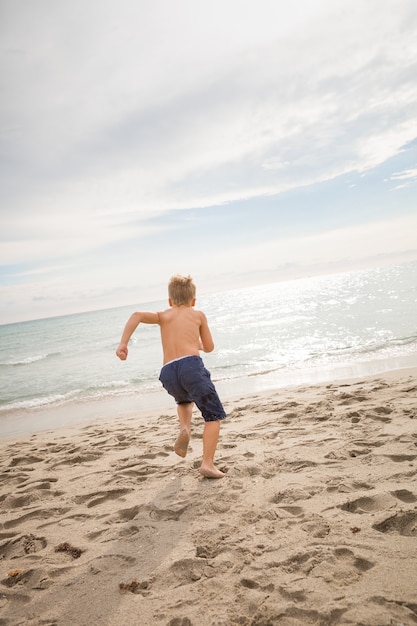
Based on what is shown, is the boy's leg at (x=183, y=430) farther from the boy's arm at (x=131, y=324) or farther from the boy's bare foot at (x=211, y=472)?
the boy's arm at (x=131, y=324)

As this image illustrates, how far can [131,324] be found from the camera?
3531 mm

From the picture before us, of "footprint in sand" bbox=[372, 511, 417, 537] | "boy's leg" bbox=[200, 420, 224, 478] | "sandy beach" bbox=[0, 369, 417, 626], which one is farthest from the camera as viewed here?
"boy's leg" bbox=[200, 420, 224, 478]

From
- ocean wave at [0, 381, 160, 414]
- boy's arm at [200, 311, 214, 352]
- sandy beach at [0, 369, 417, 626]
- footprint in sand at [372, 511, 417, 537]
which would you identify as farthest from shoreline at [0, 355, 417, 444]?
footprint in sand at [372, 511, 417, 537]

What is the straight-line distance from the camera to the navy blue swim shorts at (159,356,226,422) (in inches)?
138

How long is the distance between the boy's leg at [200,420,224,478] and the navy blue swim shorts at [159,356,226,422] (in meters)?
0.06

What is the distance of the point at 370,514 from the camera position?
8.40ft

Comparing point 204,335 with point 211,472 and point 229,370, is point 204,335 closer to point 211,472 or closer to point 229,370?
point 211,472

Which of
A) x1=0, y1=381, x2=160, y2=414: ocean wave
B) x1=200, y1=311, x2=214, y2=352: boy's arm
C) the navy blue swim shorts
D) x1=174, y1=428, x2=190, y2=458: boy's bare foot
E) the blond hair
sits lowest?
x1=0, y1=381, x2=160, y2=414: ocean wave

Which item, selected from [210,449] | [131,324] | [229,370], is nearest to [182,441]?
[210,449]

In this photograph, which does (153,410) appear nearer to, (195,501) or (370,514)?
(195,501)

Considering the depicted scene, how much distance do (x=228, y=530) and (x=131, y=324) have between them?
189cm

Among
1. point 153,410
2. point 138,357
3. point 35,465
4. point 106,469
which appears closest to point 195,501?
point 106,469

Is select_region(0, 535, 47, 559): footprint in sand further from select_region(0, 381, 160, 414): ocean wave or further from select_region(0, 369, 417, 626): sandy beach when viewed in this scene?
select_region(0, 381, 160, 414): ocean wave

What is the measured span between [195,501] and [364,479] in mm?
1404
